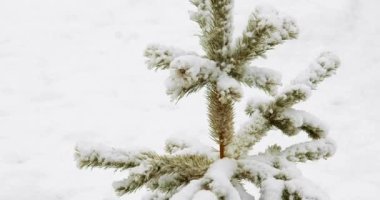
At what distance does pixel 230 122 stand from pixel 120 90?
15.1 feet

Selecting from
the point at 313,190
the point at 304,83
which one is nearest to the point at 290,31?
the point at 304,83

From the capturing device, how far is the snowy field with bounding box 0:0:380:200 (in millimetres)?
4707

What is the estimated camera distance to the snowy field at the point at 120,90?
4.71m

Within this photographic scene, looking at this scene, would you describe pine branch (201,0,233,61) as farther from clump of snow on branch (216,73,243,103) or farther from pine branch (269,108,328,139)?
pine branch (269,108,328,139)

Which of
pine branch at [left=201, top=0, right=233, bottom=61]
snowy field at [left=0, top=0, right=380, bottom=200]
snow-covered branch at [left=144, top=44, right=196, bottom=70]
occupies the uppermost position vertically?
pine branch at [left=201, top=0, right=233, bottom=61]

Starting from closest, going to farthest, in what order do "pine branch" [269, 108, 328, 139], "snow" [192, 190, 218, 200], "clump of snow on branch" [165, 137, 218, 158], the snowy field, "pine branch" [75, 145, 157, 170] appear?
1. "snow" [192, 190, 218, 200]
2. "pine branch" [75, 145, 157, 170]
3. "pine branch" [269, 108, 328, 139]
4. "clump of snow on branch" [165, 137, 218, 158]
5. the snowy field

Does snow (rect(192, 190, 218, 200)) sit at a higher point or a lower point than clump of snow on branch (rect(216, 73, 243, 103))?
lower

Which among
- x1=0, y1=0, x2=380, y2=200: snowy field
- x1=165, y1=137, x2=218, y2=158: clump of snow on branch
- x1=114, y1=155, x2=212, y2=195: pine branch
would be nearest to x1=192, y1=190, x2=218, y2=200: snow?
x1=114, y1=155, x2=212, y2=195: pine branch

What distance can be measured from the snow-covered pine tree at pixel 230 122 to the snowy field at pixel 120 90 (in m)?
2.93

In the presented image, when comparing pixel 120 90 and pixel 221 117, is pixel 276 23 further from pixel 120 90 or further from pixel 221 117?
pixel 120 90

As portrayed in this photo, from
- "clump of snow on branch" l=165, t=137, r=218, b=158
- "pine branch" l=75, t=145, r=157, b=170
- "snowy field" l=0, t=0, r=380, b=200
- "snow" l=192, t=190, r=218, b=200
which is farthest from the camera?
"snowy field" l=0, t=0, r=380, b=200

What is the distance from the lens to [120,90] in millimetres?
6129

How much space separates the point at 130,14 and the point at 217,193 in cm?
685

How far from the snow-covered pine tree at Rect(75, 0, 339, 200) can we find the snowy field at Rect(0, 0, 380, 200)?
2.93 metres
